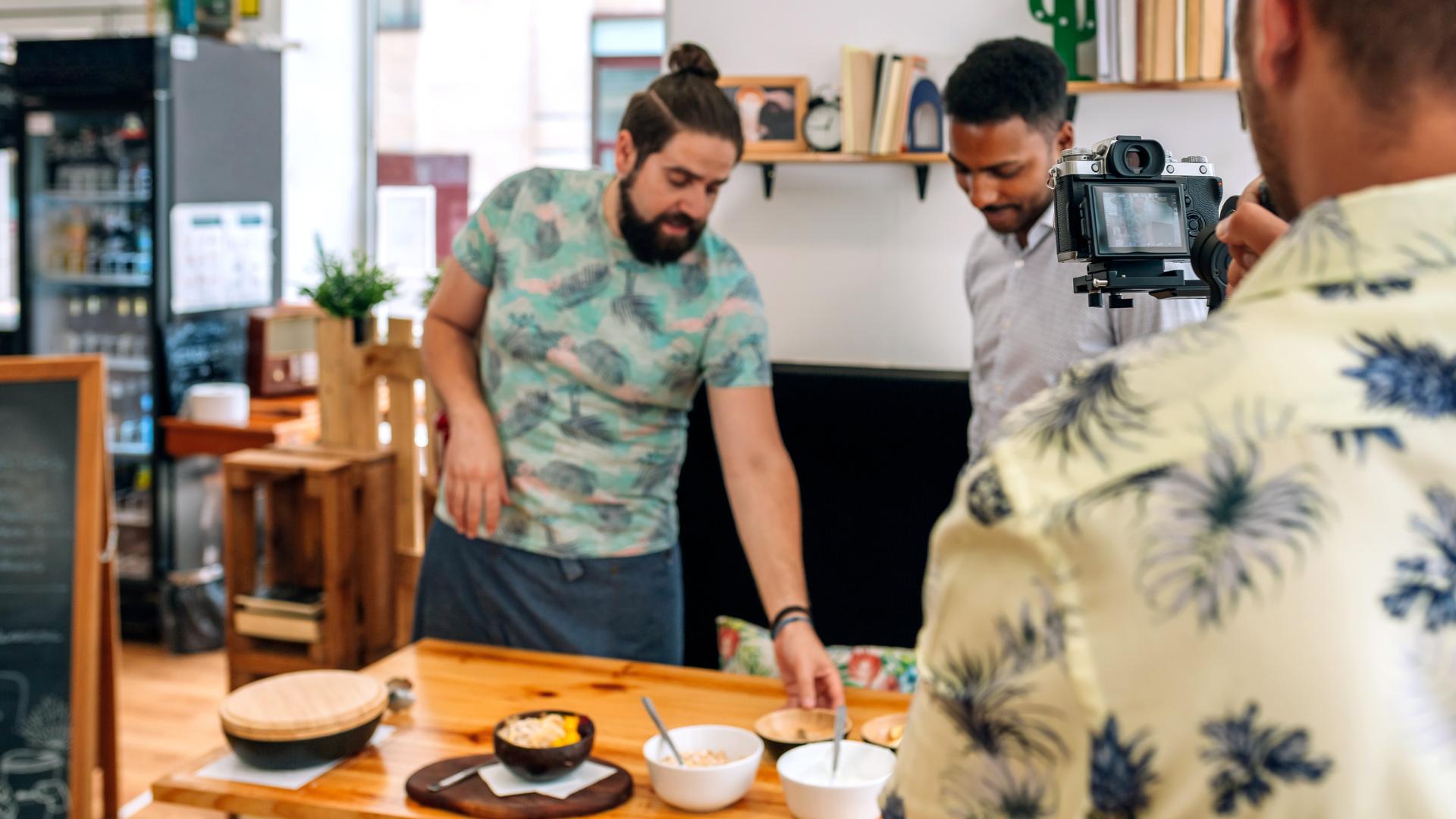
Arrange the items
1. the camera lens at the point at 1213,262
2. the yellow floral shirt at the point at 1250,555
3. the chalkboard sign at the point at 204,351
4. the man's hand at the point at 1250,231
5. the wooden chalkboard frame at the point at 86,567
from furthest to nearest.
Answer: the chalkboard sign at the point at 204,351, the wooden chalkboard frame at the point at 86,567, the camera lens at the point at 1213,262, the man's hand at the point at 1250,231, the yellow floral shirt at the point at 1250,555

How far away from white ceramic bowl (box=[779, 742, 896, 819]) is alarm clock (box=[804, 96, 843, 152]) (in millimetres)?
1820

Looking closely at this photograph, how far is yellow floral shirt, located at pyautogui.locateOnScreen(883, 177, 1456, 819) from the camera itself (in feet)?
1.64

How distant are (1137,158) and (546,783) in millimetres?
980

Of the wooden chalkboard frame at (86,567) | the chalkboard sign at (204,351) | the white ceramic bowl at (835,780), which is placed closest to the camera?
the white ceramic bowl at (835,780)

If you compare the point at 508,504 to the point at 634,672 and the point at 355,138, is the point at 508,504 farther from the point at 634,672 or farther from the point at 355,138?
the point at 355,138

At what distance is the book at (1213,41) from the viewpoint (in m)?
2.85

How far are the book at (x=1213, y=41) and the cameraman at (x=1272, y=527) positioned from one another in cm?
249

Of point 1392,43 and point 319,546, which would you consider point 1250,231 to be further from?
point 319,546

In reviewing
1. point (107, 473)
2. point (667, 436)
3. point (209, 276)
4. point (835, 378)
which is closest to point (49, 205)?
point (209, 276)

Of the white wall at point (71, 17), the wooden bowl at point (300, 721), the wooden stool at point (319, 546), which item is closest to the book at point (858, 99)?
the wooden stool at point (319, 546)

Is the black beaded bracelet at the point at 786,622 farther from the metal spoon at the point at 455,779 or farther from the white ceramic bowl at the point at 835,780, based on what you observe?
the metal spoon at the point at 455,779

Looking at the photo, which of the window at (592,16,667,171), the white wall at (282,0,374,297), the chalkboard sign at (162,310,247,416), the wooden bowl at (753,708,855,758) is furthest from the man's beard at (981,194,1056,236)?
the white wall at (282,0,374,297)

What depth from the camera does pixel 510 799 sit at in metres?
1.54

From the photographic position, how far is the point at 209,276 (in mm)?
5195
